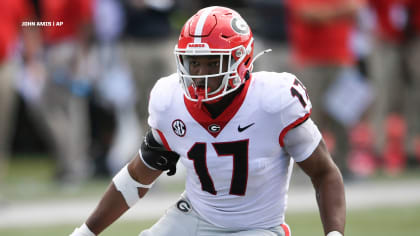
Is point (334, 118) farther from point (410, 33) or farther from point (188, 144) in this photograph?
point (188, 144)

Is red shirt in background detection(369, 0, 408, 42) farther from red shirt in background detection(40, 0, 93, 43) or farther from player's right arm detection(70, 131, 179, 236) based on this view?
player's right arm detection(70, 131, 179, 236)

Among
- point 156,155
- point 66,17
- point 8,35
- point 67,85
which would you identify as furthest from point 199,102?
point 67,85

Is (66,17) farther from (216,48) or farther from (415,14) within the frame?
(216,48)

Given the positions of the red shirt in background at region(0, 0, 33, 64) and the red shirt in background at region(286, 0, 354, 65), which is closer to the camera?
→ the red shirt in background at region(0, 0, 33, 64)

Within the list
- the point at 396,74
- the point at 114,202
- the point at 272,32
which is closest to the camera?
the point at 114,202

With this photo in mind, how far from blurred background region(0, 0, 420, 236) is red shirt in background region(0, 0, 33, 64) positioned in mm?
12

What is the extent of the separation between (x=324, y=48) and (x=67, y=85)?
2.67 metres

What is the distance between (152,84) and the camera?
8.91m

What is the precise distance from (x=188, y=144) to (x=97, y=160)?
17.4ft

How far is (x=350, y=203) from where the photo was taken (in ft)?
23.5

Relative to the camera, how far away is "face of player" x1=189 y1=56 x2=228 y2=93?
378cm

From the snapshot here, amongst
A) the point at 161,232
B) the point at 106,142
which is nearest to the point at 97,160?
the point at 106,142

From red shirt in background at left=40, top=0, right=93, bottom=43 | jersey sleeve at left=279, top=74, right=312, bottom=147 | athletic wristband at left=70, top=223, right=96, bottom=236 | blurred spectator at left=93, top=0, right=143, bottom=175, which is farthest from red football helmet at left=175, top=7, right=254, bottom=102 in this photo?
blurred spectator at left=93, top=0, right=143, bottom=175

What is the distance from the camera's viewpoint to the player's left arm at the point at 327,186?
3.73 meters
